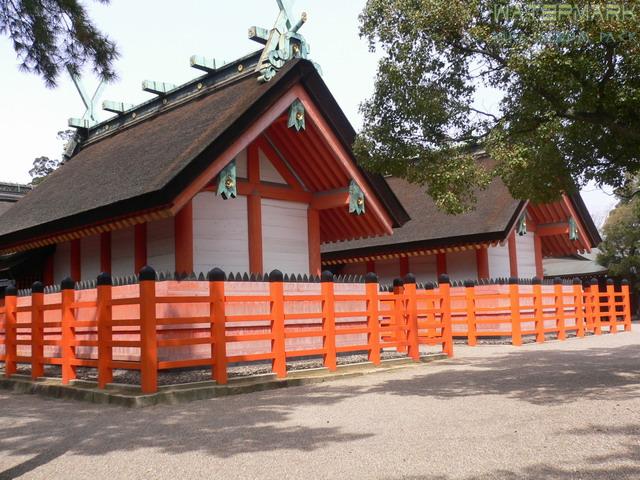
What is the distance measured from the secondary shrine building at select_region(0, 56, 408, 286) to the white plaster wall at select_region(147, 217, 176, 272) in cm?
3

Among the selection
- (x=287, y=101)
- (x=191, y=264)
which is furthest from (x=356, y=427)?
(x=287, y=101)

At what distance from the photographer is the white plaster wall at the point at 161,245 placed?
41.4 ft

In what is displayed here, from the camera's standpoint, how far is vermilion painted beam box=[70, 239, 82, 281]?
1503 centimetres

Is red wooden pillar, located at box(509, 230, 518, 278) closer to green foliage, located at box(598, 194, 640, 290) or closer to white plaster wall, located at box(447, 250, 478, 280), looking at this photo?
white plaster wall, located at box(447, 250, 478, 280)

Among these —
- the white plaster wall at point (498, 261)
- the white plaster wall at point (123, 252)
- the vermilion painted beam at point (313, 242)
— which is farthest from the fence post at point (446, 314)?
the white plaster wall at point (498, 261)

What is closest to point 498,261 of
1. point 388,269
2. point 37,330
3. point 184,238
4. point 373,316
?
point 388,269

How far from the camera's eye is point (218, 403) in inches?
330

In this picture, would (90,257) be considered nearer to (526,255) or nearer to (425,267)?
(425,267)

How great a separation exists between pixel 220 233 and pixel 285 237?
5.47 feet

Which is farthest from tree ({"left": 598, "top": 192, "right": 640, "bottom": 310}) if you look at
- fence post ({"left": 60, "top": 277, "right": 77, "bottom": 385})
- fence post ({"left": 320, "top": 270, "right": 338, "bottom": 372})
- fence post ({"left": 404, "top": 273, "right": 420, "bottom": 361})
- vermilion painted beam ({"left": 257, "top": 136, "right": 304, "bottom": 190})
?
fence post ({"left": 60, "top": 277, "right": 77, "bottom": 385})

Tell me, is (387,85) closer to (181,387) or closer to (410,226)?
(181,387)

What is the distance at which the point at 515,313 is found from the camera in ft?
54.4

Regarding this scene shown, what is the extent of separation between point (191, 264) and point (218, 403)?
13.1 ft

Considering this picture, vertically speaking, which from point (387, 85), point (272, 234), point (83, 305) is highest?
point (387, 85)
